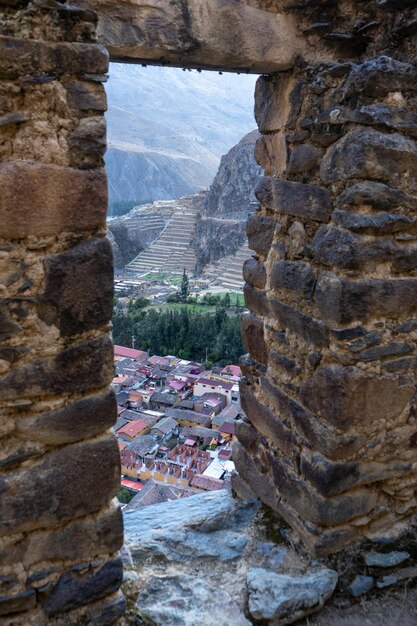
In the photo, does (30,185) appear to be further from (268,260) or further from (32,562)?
(268,260)

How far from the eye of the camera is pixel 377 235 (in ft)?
6.81

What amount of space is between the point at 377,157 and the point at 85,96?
1.07 metres

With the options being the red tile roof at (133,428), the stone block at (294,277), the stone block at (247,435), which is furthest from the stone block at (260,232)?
the red tile roof at (133,428)

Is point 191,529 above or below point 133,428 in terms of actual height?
above

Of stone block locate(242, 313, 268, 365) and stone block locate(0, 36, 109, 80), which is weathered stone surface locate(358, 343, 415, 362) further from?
stone block locate(0, 36, 109, 80)

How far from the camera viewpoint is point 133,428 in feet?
53.2

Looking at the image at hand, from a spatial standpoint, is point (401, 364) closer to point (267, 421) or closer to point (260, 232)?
point (267, 421)

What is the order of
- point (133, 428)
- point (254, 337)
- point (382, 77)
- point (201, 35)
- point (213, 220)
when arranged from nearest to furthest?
point (382, 77), point (201, 35), point (254, 337), point (133, 428), point (213, 220)

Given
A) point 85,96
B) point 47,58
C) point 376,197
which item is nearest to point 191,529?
point 376,197

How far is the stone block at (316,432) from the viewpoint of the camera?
2.21m

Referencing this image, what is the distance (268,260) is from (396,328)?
0.69 meters

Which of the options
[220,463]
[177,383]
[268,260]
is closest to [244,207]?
[177,383]

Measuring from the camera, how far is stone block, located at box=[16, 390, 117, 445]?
162 centimetres

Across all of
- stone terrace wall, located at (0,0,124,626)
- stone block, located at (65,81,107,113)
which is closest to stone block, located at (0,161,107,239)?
stone terrace wall, located at (0,0,124,626)
